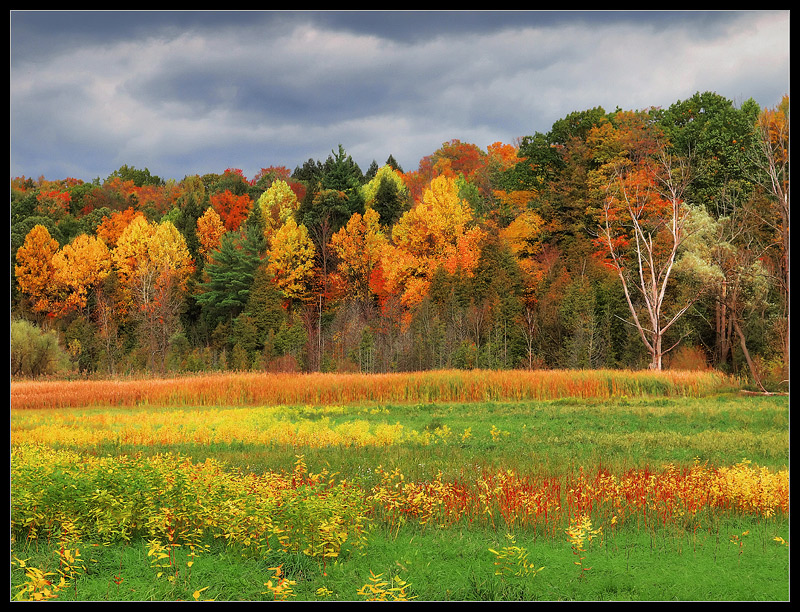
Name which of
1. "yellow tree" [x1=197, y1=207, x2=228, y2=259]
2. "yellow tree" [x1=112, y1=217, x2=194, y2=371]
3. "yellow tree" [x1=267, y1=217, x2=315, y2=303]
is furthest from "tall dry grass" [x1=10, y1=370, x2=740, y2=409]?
"yellow tree" [x1=197, y1=207, x2=228, y2=259]

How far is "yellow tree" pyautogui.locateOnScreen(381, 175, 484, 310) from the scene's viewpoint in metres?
30.4

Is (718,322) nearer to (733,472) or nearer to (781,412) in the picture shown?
(781,412)

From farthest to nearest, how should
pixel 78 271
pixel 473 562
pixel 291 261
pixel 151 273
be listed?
pixel 291 261 → pixel 151 273 → pixel 78 271 → pixel 473 562

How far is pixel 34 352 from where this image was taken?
2384 cm

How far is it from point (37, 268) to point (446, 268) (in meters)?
16.2

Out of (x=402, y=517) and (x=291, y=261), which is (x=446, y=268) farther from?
(x=402, y=517)

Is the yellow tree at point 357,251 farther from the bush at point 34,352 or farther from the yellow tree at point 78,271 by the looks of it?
the bush at point 34,352

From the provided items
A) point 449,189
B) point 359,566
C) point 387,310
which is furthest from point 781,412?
point 449,189

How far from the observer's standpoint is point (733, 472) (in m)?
8.05

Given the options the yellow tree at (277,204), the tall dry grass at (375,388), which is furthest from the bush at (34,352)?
the yellow tree at (277,204)

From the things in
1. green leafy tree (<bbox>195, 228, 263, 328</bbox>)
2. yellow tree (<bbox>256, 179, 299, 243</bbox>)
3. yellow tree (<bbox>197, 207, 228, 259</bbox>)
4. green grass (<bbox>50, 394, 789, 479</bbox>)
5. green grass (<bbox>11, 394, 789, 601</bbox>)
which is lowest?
green grass (<bbox>50, 394, 789, 479</bbox>)

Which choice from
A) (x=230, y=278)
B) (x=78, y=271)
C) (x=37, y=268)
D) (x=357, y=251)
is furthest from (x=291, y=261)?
(x=37, y=268)

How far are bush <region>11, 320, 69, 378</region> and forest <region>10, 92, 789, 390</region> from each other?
0.25 ft

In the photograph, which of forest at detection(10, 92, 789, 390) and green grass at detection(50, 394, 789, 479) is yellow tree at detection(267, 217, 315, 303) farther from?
green grass at detection(50, 394, 789, 479)
